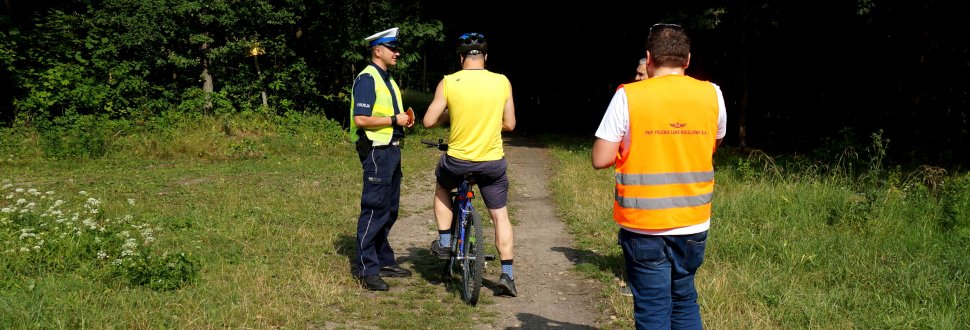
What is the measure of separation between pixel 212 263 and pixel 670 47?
4.35 meters

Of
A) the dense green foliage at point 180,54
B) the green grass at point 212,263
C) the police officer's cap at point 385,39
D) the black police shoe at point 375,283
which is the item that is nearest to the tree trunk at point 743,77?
the dense green foliage at point 180,54

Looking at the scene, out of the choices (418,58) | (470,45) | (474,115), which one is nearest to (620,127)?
(474,115)

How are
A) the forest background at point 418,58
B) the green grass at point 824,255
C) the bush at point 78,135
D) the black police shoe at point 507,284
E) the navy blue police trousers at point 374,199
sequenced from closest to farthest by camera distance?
the green grass at point 824,255, the black police shoe at point 507,284, the navy blue police trousers at point 374,199, the bush at point 78,135, the forest background at point 418,58

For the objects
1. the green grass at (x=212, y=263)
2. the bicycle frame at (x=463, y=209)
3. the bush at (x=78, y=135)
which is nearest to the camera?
the green grass at (x=212, y=263)

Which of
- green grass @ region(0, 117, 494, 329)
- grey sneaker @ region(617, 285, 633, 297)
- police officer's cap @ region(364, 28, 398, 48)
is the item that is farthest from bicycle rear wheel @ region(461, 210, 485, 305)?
police officer's cap @ region(364, 28, 398, 48)

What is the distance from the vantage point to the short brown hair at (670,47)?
131 inches

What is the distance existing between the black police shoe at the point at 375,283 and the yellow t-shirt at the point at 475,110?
1.23 metres

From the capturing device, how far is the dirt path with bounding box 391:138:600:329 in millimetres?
5422

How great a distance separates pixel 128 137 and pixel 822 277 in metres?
14.5

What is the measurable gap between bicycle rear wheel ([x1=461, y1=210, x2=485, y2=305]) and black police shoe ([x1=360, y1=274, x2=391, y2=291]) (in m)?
0.63

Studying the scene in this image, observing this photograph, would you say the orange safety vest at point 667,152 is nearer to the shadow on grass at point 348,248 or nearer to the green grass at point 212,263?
the green grass at point 212,263

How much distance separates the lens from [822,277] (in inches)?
231

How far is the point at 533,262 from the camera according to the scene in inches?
278

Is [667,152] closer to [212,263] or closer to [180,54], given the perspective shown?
[212,263]
